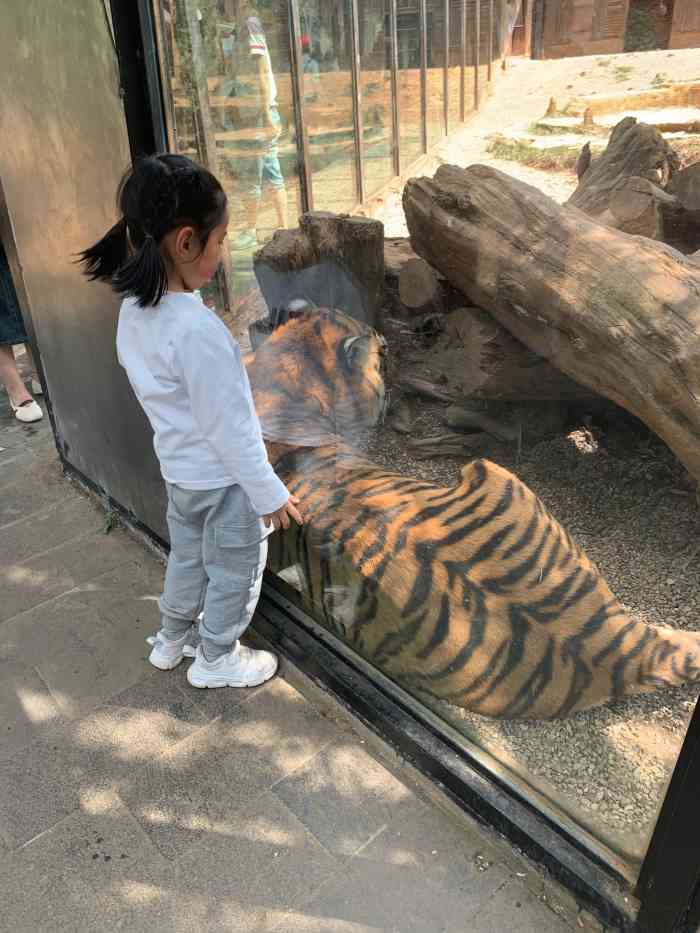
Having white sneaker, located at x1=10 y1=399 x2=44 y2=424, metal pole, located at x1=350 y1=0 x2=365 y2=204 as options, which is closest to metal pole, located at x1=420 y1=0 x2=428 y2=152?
metal pole, located at x1=350 y1=0 x2=365 y2=204

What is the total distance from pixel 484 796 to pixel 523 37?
1.78 meters

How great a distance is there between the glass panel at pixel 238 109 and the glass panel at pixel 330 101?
8 centimetres

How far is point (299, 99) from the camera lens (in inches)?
108

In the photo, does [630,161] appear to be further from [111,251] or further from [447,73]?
[111,251]

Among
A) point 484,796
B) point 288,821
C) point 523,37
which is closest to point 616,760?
point 484,796

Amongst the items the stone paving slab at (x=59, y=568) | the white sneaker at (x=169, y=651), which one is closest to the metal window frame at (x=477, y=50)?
the white sneaker at (x=169, y=651)

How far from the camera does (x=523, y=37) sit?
4.69ft

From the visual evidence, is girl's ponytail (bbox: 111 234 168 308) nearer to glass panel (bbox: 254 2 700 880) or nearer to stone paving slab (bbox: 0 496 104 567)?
glass panel (bbox: 254 2 700 880)

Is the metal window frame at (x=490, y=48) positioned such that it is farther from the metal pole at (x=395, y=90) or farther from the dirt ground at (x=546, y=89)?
the metal pole at (x=395, y=90)

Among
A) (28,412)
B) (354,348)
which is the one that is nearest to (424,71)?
(354,348)

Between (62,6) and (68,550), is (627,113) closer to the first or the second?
(62,6)

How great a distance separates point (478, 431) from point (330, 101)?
1.73m

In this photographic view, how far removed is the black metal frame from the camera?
1493 mm

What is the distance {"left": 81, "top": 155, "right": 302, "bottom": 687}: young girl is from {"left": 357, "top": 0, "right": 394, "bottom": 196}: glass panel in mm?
630
